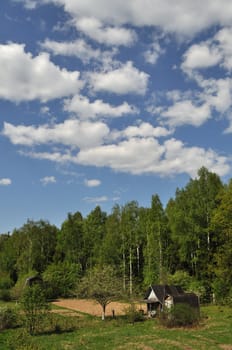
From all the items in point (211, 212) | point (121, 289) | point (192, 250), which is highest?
point (211, 212)

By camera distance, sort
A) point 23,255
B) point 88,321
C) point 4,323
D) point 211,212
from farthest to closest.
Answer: point 23,255, point 211,212, point 88,321, point 4,323

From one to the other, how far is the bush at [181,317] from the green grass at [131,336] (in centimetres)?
68

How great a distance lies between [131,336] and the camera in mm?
23609

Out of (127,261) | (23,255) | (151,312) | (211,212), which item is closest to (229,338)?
(151,312)

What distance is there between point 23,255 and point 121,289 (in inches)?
1471

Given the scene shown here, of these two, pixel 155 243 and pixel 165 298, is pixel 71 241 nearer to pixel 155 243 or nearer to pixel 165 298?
pixel 155 243

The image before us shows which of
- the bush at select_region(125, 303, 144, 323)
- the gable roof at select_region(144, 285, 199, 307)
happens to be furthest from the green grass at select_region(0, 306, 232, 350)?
the gable roof at select_region(144, 285, 199, 307)

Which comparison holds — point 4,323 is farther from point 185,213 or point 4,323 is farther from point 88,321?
point 185,213

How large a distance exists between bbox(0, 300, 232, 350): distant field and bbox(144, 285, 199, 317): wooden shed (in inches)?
84.2

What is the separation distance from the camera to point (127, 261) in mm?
56719

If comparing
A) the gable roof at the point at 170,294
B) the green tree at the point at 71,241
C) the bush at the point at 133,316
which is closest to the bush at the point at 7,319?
the bush at the point at 133,316

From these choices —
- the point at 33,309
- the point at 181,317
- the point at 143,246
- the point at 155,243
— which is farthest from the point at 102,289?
the point at 143,246

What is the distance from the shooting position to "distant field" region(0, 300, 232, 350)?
2034 centimetres

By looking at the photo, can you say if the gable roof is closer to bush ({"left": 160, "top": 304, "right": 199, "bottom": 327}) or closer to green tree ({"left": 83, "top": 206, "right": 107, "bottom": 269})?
bush ({"left": 160, "top": 304, "right": 199, "bottom": 327})
